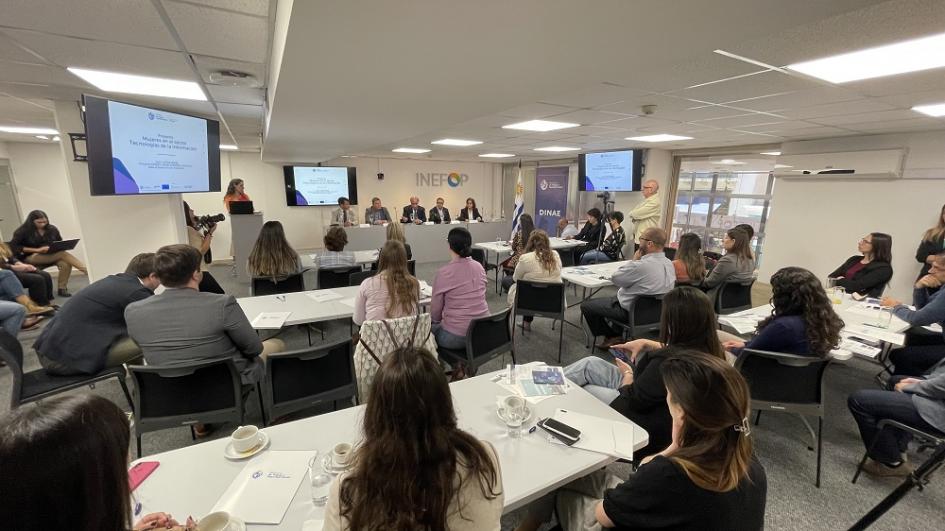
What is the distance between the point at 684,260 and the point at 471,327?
285cm

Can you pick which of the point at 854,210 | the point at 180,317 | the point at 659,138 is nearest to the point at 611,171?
the point at 659,138

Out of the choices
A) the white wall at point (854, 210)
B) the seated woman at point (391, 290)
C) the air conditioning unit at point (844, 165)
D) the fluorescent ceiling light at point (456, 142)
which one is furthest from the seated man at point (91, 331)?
the white wall at point (854, 210)

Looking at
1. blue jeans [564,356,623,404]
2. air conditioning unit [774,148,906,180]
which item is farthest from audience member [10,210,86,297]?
air conditioning unit [774,148,906,180]

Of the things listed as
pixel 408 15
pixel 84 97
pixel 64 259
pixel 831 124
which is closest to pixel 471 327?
pixel 408 15

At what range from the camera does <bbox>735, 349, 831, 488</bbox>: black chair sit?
85.9 inches

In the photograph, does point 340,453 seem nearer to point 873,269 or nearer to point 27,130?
point 873,269

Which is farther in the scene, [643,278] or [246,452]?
[643,278]

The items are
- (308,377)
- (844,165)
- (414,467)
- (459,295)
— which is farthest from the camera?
(844,165)

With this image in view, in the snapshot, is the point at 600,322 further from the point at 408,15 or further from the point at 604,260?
the point at 408,15

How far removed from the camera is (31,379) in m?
2.31

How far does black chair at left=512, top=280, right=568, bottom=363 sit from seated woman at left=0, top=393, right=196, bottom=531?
3.20 m

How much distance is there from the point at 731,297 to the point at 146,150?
19.1ft

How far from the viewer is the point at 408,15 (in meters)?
1.36

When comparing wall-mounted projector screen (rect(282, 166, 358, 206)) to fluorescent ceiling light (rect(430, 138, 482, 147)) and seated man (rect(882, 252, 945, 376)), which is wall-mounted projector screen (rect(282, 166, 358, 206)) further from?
seated man (rect(882, 252, 945, 376))
